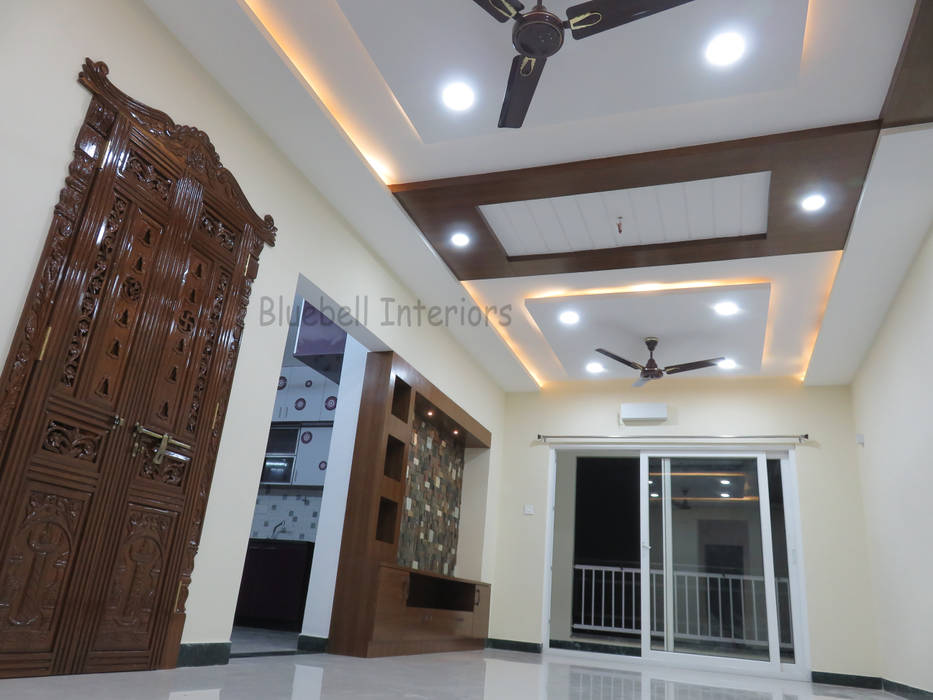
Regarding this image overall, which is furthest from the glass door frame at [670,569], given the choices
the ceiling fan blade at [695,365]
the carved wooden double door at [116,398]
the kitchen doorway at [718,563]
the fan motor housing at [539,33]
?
the fan motor housing at [539,33]

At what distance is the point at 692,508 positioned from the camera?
716 centimetres

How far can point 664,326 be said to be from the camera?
610cm

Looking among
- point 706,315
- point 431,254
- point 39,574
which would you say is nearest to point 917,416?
point 706,315

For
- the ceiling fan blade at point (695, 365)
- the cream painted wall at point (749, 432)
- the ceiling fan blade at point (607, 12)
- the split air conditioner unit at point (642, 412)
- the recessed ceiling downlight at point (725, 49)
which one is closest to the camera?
the ceiling fan blade at point (607, 12)

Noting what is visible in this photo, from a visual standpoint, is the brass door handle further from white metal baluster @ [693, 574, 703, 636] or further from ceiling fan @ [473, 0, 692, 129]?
white metal baluster @ [693, 574, 703, 636]

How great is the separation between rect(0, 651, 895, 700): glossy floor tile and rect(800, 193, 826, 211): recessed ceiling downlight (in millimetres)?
3017

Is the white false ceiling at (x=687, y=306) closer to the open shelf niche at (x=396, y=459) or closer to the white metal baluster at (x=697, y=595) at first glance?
the open shelf niche at (x=396, y=459)

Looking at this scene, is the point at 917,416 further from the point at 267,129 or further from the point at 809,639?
the point at 267,129

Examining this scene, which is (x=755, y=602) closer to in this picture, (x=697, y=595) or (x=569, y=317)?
(x=697, y=595)

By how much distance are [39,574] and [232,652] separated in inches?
70.8

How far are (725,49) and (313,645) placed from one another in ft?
14.3

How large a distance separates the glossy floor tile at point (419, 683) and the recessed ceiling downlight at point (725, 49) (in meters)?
3.11

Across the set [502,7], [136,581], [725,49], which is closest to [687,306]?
[725,49]

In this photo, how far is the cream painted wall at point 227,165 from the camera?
2475 mm
